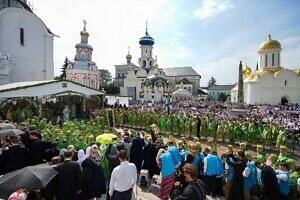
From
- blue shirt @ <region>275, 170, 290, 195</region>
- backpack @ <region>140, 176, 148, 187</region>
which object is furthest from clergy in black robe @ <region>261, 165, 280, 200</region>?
backpack @ <region>140, 176, 148, 187</region>

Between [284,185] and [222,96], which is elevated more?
[222,96]

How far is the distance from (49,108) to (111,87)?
6134cm

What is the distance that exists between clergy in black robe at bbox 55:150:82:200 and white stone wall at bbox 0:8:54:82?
2831 centimetres

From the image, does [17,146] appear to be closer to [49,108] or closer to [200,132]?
[200,132]

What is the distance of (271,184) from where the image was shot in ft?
19.1

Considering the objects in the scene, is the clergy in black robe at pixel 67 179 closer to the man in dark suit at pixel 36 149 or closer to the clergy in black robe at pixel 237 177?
the man in dark suit at pixel 36 149

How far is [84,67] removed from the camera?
5725cm

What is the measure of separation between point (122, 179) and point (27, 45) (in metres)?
31.1

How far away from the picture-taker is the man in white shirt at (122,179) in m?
5.20

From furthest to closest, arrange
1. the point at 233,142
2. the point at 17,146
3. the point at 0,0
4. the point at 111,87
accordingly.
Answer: the point at 111,87 → the point at 0,0 → the point at 233,142 → the point at 17,146

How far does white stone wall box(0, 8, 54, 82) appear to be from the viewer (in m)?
29.9

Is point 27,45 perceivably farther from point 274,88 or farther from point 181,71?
point 181,71

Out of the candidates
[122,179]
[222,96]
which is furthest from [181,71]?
[122,179]

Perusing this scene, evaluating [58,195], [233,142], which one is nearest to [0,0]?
[233,142]
